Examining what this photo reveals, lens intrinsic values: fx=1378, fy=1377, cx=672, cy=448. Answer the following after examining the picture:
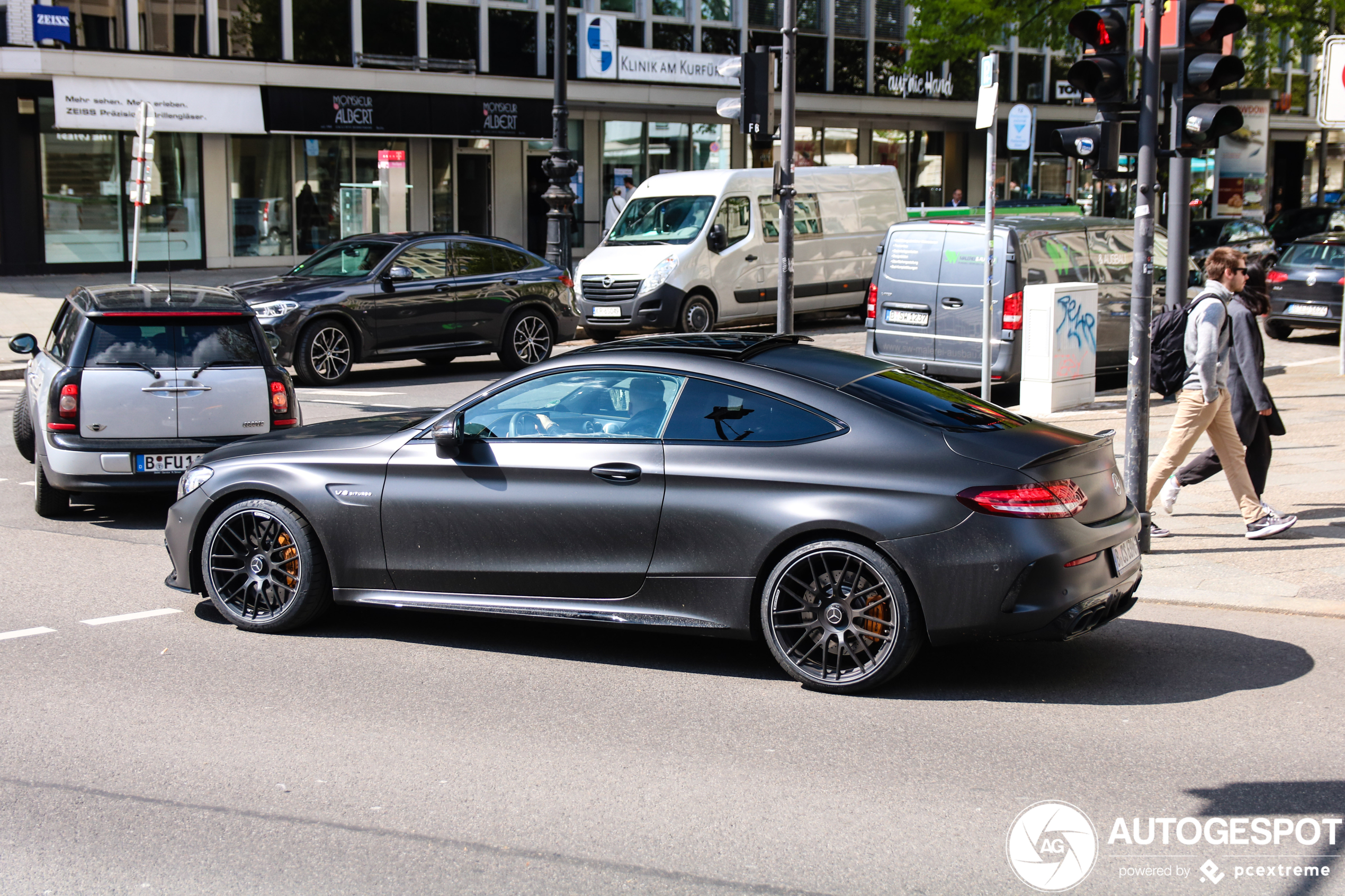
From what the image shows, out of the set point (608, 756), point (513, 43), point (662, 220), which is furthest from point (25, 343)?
point (513, 43)

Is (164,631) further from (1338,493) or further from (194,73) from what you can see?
(194,73)

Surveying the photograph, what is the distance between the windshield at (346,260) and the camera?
53.6 feet

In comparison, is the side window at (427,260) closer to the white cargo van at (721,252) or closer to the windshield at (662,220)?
the white cargo van at (721,252)

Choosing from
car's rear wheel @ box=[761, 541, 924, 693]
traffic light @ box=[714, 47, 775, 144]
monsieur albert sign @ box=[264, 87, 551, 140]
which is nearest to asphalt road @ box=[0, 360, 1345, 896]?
car's rear wheel @ box=[761, 541, 924, 693]

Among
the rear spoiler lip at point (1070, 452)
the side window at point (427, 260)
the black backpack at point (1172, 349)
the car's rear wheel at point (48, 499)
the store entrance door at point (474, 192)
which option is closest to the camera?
the rear spoiler lip at point (1070, 452)

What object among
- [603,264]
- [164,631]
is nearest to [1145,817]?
[164,631]

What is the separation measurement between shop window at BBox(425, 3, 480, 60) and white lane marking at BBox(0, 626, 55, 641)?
25125mm

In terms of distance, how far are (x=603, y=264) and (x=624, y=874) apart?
16259 millimetres

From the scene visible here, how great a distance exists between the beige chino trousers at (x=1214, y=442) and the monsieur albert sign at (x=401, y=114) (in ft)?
73.8

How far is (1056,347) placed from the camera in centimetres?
1352

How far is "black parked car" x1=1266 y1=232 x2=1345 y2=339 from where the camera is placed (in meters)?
20.2

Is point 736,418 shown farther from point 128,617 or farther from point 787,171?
point 787,171

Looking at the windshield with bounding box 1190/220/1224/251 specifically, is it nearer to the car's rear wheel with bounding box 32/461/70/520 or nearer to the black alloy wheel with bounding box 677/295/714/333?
the black alloy wheel with bounding box 677/295/714/333

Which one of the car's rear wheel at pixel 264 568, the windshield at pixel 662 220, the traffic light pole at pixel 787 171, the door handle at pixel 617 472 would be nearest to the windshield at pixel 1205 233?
the windshield at pixel 662 220
